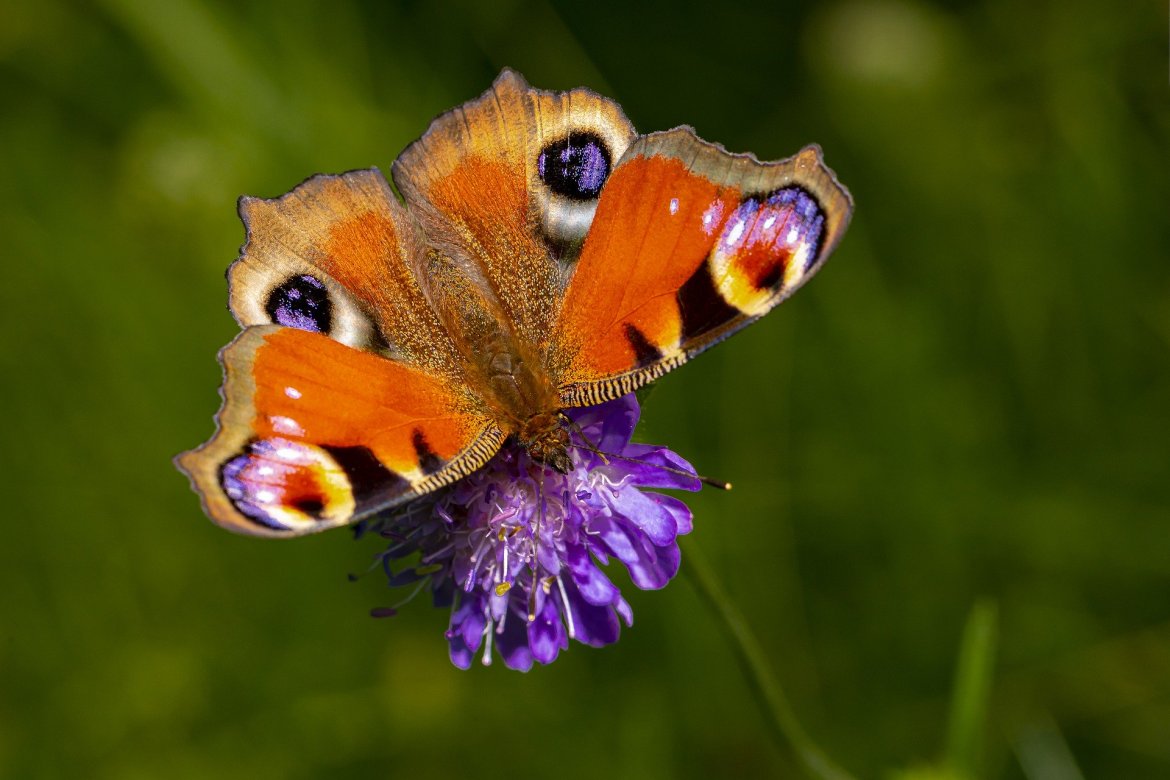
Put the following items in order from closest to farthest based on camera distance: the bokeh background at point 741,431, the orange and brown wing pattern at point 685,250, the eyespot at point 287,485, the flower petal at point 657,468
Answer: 1. the eyespot at point 287,485
2. the orange and brown wing pattern at point 685,250
3. the flower petal at point 657,468
4. the bokeh background at point 741,431

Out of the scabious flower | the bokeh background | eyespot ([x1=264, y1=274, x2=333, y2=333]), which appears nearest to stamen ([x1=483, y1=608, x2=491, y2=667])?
the scabious flower

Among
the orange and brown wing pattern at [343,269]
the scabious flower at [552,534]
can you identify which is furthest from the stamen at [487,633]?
the orange and brown wing pattern at [343,269]

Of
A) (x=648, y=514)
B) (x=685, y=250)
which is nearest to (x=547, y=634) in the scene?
(x=648, y=514)

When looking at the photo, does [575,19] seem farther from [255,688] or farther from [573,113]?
[255,688]

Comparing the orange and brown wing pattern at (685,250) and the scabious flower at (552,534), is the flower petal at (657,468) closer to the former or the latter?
the scabious flower at (552,534)

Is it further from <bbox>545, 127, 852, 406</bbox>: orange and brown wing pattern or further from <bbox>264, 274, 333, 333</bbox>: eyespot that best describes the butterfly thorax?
<bbox>264, 274, 333, 333</bbox>: eyespot

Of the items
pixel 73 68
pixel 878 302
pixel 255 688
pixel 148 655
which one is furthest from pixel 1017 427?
pixel 73 68

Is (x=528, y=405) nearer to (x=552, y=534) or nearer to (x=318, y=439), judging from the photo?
(x=552, y=534)
